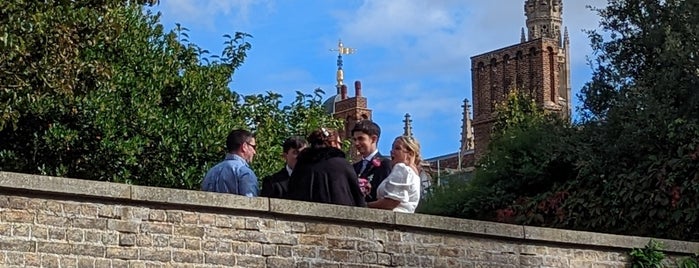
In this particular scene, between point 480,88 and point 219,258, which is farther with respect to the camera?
point 480,88

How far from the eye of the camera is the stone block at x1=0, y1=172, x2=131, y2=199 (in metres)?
Result: 8.81

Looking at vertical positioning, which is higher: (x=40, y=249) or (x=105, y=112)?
(x=105, y=112)

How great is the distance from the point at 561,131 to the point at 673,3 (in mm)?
2385

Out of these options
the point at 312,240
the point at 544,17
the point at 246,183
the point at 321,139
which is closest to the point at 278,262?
the point at 312,240

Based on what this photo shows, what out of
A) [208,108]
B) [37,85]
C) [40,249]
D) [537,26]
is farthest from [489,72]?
[40,249]

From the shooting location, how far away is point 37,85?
1551 cm

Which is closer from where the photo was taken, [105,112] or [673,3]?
[673,3]

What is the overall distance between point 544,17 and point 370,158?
114 metres

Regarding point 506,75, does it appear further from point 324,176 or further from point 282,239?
point 282,239

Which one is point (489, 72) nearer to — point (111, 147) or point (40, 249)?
point (111, 147)

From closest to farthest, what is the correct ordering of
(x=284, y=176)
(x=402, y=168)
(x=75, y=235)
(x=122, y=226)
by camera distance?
(x=75, y=235), (x=122, y=226), (x=402, y=168), (x=284, y=176)

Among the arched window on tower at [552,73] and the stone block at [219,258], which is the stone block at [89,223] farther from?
the arched window on tower at [552,73]

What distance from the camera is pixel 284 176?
10.8m

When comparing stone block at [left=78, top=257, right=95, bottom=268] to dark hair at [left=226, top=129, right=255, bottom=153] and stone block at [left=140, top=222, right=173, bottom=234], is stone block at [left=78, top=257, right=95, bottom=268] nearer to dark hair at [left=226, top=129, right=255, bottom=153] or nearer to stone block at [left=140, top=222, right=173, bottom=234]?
stone block at [left=140, top=222, right=173, bottom=234]
